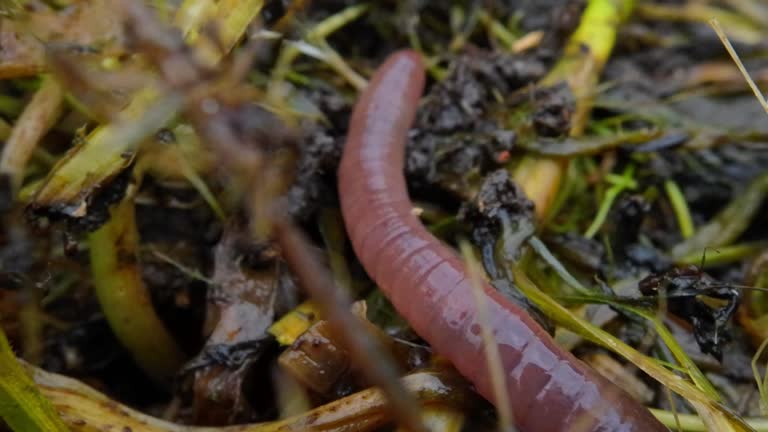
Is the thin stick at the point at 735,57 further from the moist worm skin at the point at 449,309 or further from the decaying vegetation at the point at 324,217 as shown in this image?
the moist worm skin at the point at 449,309

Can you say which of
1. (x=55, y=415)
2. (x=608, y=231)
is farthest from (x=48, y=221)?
(x=608, y=231)

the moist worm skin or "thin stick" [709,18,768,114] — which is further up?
"thin stick" [709,18,768,114]

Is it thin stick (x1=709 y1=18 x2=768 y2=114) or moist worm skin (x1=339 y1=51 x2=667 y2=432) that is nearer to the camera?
moist worm skin (x1=339 y1=51 x2=667 y2=432)

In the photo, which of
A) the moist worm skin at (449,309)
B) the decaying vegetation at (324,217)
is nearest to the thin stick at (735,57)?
the decaying vegetation at (324,217)

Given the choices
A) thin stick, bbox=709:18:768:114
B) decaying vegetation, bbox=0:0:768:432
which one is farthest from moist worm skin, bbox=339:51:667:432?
thin stick, bbox=709:18:768:114

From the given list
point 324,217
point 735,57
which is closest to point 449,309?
point 324,217

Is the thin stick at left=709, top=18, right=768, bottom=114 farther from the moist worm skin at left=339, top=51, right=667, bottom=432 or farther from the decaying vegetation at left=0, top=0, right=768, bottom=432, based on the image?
the moist worm skin at left=339, top=51, right=667, bottom=432
